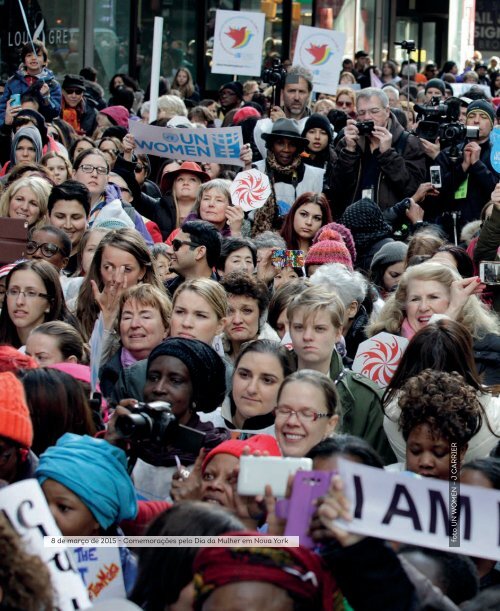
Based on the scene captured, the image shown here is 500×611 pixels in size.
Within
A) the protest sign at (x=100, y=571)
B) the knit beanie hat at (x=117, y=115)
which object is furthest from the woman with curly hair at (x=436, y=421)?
the knit beanie hat at (x=117, y=115)

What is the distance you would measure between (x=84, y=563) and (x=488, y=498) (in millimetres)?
1109

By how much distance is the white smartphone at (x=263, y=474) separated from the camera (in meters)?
2.79

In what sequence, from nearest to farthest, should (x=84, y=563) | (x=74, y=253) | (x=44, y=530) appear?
(x=44, y=530) → (x=84, y=563) → (x=74, y=253)

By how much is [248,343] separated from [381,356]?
25.0 inches

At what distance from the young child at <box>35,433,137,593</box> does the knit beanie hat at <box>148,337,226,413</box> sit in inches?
41.7

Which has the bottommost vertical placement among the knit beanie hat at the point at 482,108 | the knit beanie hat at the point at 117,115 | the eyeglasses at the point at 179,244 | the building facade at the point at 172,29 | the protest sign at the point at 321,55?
the eyeglasses at the point at 179,244

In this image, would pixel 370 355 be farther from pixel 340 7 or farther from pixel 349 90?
pixel 340 7

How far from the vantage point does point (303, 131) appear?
9367 millimetres

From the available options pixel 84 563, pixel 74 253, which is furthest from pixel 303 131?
pixel 84 563

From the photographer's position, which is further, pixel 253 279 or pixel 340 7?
pixel 340 7

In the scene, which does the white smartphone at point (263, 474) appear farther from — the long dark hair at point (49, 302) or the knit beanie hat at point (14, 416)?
the long dark hair at point (49, 302)

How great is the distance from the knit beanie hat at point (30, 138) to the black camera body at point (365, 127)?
2248 millimetres

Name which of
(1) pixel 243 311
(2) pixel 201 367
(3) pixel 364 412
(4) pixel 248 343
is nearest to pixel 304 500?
(2) pixel 201 367

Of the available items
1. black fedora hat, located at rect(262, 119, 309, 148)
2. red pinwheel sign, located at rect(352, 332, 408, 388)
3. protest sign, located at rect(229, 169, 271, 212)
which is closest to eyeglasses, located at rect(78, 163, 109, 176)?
protest sign, located at rect(229, 169, 271, 212)
